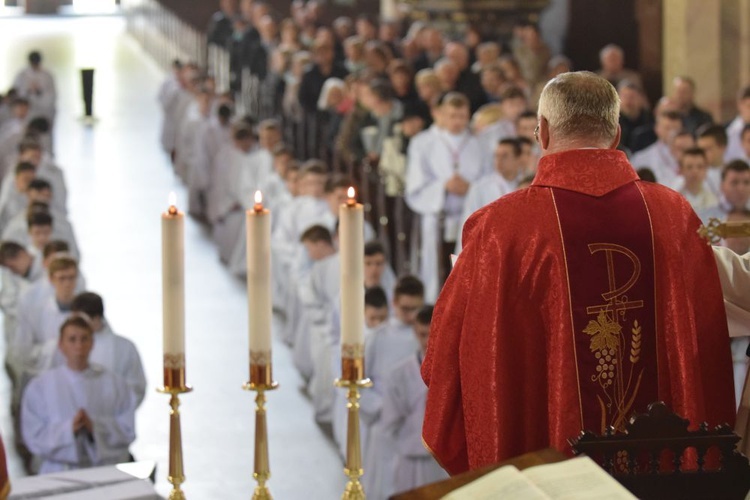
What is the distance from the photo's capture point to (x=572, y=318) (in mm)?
4016

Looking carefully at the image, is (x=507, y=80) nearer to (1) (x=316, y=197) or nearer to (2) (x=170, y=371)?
(1) (x=316, y=197)

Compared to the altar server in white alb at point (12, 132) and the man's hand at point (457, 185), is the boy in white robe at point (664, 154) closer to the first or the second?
the man's hand at point (457, 185)

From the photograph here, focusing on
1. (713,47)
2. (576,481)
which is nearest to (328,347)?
(713,47)

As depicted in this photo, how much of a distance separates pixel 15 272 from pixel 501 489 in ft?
30.1

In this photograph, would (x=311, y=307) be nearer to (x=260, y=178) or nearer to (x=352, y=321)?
(x=260, y=178)

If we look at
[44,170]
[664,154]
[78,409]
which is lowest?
[78,409]

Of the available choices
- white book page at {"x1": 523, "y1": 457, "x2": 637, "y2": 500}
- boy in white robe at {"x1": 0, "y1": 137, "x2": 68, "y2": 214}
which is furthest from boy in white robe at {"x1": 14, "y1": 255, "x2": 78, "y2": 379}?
white book page at {"x1": 523, "y1": 457, "x2": 637, "y2": 500}

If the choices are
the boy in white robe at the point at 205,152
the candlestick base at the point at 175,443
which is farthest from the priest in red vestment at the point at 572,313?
the boy in white robe at the point at 205,152

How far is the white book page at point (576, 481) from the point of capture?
9.40 feet

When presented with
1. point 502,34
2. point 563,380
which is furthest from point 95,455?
point 502,34

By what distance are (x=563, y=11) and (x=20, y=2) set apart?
28.8 m

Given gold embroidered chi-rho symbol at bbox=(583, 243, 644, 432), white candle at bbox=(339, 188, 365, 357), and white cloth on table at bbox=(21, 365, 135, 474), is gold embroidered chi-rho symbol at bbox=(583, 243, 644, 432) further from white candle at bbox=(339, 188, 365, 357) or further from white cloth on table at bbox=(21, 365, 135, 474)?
white cloth on table at bbox=(21, 365, 135, 474)

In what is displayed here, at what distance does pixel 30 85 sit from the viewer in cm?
2289

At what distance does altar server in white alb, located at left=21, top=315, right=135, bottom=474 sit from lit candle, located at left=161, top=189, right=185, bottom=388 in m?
5.80
